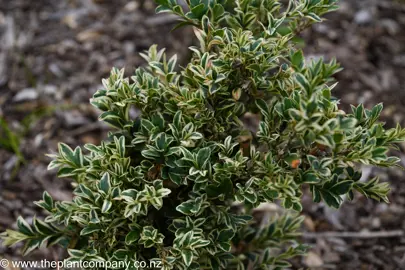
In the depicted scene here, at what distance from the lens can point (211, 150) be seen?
2.15 meters

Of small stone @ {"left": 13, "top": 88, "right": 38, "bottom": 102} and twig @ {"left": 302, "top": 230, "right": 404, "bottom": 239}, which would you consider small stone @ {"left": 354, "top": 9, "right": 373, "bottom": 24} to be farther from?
small stone @ {"left": 13, "top": 88, "right": 38, "bottom": 102}

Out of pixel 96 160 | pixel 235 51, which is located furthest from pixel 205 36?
pixel 96 160

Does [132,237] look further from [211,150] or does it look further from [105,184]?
[211,150]

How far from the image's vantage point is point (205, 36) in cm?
223

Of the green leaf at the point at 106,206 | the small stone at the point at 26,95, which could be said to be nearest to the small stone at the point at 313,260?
the green leaf at the point at 106,206

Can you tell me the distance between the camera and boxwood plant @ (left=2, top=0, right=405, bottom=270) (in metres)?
2.06

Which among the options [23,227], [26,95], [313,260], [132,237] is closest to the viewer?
[132,237]

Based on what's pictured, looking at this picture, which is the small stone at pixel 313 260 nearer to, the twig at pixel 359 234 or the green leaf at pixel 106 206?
the twig at pixel 359 234

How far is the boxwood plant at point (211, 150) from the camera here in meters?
2.06

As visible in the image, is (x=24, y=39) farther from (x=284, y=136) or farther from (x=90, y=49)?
(x=284, y=136)

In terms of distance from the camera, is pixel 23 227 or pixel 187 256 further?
pixel 23 227

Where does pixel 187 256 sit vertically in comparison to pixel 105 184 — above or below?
below

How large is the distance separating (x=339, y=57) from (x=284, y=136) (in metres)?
2.25

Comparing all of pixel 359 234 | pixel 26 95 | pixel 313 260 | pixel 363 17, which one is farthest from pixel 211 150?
pixel 363 17
